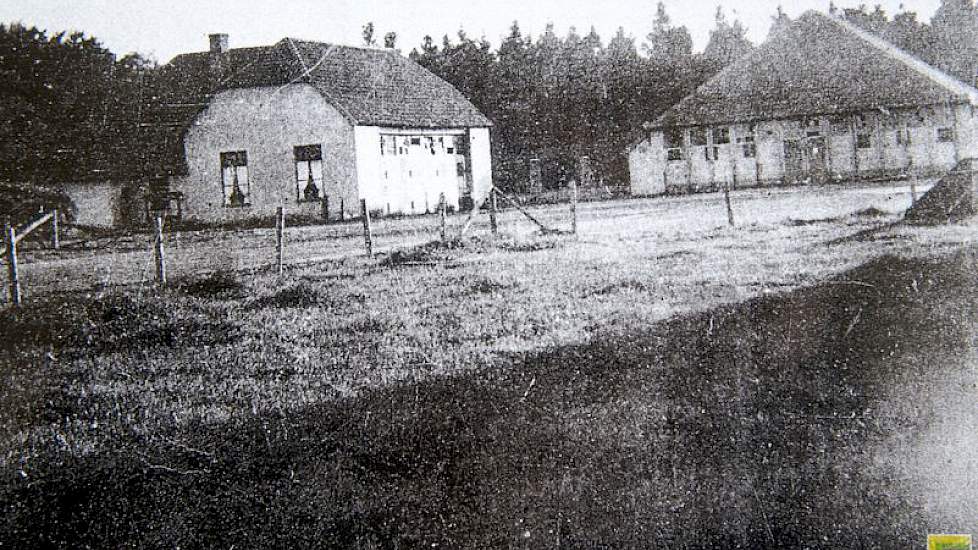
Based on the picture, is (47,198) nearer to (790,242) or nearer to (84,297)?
(84,297)

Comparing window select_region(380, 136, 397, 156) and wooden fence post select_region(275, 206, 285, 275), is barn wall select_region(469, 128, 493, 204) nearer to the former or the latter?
window select_region(380, 136, 397, 156)

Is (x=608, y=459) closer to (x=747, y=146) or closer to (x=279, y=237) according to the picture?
(x=279, y=237)

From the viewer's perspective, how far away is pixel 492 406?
13.6 ft

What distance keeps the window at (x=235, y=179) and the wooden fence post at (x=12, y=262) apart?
1.49m

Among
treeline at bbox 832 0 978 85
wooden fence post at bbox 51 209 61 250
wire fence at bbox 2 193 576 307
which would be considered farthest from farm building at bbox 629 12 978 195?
wooden fence post at bbox 51 209 61 250

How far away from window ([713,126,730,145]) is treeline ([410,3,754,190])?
4.03 metres

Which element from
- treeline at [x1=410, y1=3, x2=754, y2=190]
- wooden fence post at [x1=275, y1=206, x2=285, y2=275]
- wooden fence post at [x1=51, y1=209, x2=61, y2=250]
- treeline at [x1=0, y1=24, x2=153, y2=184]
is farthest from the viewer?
treeline at [x1=410, y1=3, x2=754, y2=190]

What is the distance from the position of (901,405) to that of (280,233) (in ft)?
13.7

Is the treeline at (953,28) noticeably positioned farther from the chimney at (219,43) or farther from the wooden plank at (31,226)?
the wooden plank at (31,226)

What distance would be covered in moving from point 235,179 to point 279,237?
53cm

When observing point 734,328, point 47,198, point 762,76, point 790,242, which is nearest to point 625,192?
point 762,76

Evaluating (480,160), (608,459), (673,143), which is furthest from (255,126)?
(673,143)

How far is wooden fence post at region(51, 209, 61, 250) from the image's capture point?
413 cm

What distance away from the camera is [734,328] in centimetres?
495
